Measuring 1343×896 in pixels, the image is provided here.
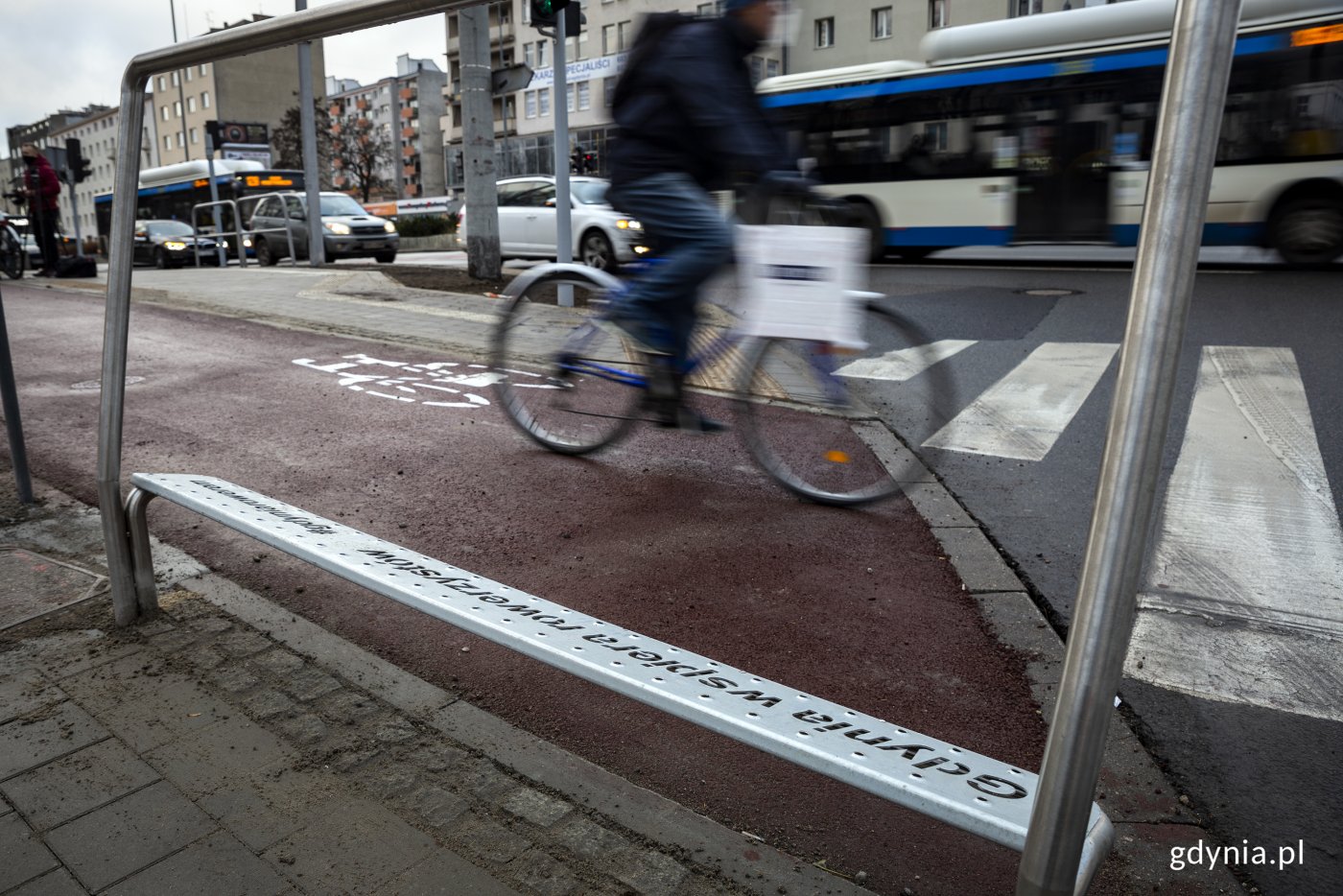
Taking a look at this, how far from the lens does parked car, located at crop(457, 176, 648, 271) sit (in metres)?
15.2

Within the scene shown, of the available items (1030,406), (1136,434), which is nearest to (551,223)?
(1030,406)

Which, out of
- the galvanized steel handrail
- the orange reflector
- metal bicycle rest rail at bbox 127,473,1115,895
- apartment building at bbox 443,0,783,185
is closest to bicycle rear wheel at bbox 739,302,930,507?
metal bicycle rest rail at bbox 127,473,1115,895

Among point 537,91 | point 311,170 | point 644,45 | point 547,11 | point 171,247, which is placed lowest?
point 171,247

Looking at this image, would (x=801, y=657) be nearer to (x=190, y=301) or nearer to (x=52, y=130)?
(x=190, y=301)

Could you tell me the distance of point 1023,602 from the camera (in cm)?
338

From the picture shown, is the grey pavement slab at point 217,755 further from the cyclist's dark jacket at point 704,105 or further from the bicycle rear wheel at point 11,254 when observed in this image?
the bicycle rear wheel at point 11,254

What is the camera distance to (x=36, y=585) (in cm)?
339

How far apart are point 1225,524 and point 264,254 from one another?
22.5 metres

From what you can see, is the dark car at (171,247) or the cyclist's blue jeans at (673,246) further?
the dark car at (171,247)

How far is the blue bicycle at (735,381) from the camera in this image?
4.17 meters

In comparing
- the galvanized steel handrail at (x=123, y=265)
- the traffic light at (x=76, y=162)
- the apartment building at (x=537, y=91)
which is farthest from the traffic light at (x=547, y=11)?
the apartment building at (x=537, y=91)
